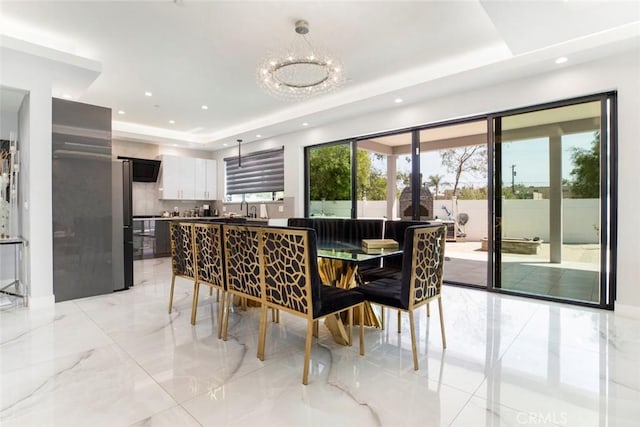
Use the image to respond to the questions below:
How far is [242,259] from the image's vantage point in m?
2.52

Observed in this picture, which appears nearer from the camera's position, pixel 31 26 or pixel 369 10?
pixel 369 10

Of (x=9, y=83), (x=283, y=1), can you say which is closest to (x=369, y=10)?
(x=283, y=1)

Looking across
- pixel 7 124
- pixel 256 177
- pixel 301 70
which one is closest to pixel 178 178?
pixel 256 177

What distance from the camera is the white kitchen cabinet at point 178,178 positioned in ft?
23.9

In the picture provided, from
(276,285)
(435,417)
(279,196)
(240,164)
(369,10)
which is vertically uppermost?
(369,10)

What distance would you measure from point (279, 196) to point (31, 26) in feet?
14.7

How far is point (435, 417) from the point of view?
5.49 feet

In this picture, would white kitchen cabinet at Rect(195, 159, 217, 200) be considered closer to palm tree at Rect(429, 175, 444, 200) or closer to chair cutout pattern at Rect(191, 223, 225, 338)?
chair cutout pattern at Rect(191, 223, 225, 338)

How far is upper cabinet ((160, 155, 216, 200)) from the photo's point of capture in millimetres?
7297

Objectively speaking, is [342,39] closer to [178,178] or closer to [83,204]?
[83,204]

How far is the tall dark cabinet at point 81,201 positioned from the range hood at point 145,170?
3.24m

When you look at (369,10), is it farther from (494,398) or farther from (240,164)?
(240,164)

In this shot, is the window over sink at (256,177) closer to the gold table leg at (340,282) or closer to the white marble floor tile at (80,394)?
the gold table leg at (340,282)

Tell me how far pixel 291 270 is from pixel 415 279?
88 cm
